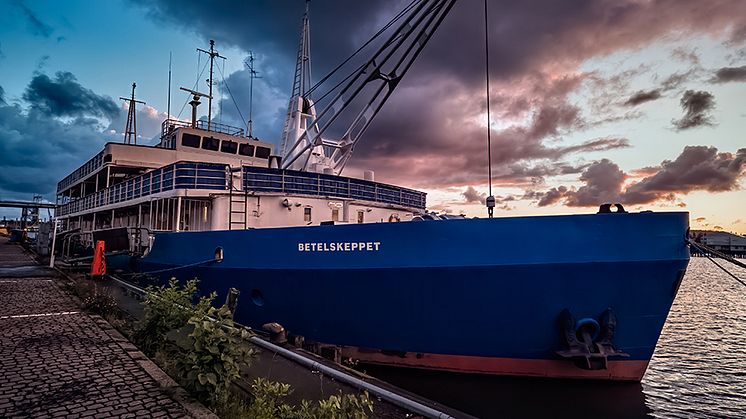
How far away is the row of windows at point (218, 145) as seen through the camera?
22.8 m

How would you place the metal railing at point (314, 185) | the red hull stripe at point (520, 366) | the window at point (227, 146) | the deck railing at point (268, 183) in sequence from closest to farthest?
the red hull stripe at point (520, 366)
the metal railing at point (314, 185)
the deck railing at point (268, 183)
the window at point (227, 146)

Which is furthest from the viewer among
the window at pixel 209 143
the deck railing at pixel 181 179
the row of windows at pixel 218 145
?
the window at pixel 209 143

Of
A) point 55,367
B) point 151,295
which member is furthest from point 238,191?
point 55,367

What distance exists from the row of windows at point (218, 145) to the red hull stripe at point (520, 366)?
60.3 ft

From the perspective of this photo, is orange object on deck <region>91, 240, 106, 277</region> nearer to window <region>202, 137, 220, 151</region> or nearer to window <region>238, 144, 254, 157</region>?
window <region>202, 137, 220, 151</region>

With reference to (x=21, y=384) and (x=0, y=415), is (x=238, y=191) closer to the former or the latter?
(x=21, y=384)

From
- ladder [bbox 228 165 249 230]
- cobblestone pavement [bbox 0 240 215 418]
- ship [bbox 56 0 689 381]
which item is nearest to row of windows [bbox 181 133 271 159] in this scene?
ladder [bbox 228 165 249 230]

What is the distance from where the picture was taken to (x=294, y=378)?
6.04 metres

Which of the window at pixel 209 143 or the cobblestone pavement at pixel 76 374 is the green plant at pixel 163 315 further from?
the window at pixel 209 143

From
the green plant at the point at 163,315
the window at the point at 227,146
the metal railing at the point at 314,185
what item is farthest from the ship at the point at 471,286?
the window at the point at 227,146

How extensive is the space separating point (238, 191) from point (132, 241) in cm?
799

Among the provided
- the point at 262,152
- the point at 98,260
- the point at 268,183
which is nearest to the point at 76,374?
the point at 268,183

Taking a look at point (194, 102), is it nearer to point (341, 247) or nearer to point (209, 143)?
point (209, 143)

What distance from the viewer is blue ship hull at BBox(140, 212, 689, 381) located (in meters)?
7.38
